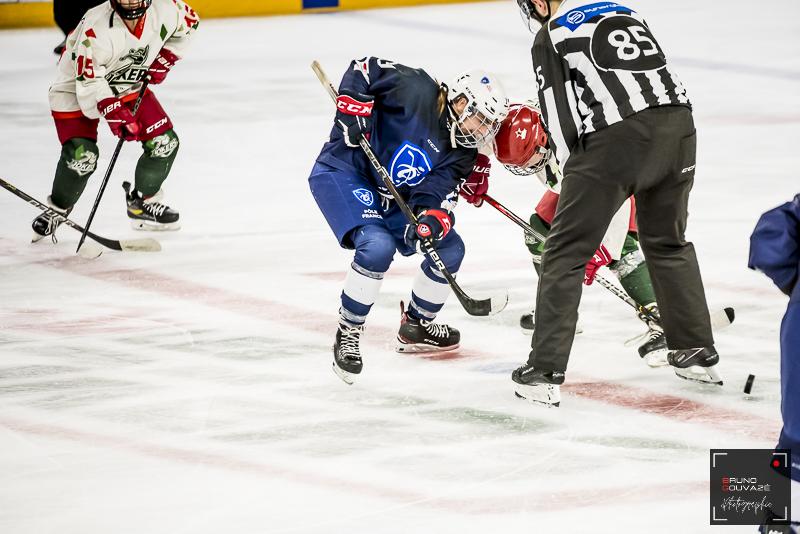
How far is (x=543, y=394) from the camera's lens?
11.1 ft

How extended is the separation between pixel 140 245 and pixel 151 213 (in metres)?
0.39

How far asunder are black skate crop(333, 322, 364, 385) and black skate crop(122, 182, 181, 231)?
195cm

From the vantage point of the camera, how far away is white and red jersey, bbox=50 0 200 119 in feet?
16.5

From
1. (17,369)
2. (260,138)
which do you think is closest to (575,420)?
(17,369)

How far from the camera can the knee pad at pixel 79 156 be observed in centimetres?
519

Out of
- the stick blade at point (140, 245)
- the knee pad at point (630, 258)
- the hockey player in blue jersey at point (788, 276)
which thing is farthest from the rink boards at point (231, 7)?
the hockey player in blue jersey at point (788, 276)

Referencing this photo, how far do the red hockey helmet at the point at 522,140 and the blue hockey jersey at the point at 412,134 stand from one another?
93 millimetres

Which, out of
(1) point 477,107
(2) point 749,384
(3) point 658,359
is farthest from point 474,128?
(2) point 749,384

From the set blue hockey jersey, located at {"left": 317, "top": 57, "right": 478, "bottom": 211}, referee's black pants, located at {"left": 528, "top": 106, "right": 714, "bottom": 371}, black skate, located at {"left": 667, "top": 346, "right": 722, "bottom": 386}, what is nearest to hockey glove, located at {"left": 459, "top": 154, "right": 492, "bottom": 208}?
blue hockey jersey, located at {"left": 317, "top": 57, "right": 478, "bottom": 211}

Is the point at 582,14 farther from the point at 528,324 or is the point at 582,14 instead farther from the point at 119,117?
the point at 119,117

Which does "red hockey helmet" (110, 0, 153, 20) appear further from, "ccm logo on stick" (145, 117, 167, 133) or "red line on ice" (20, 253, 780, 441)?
"red line on ice" (20, 253, 780, 441)

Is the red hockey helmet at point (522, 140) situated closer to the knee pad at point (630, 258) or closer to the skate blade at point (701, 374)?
the knee pad at point (630, 258)

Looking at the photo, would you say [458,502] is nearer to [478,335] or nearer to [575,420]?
[575,420]

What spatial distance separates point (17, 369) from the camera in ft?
12.3
